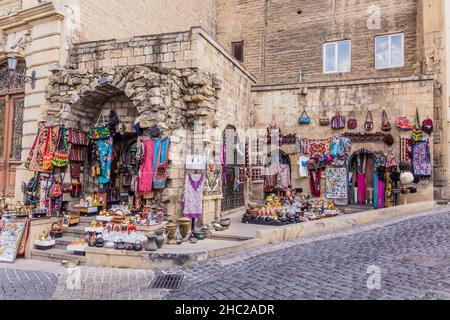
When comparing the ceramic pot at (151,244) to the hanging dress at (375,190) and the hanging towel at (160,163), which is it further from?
the hanging dress at (375,190)

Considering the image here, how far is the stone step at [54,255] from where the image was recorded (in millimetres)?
6893

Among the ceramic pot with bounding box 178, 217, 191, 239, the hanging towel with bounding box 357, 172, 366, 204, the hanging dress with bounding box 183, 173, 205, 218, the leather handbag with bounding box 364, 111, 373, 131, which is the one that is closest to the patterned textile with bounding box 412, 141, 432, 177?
the leather handbag with bounding box 364, 111, 373, 131

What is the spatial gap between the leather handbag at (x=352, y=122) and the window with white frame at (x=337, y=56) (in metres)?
4.33

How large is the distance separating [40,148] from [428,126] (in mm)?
11376

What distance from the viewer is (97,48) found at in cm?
977

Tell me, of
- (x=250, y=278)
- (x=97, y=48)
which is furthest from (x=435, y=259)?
(x=97, y=48)

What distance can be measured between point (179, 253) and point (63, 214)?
4.31 m

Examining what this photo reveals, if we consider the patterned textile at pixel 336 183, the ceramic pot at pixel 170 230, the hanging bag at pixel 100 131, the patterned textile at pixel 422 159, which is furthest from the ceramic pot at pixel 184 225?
the patterned textile at pixel 422 159

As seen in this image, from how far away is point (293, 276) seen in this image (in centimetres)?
519

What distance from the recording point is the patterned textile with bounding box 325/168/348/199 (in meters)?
13.0

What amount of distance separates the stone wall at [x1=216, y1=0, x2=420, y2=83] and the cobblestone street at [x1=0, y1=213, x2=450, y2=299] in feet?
35.2

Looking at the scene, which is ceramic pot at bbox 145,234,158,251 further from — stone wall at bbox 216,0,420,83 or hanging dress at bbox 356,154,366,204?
stone wall at bbox 216,0,420,83
